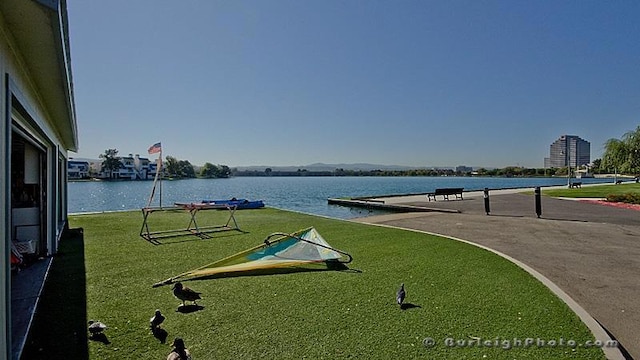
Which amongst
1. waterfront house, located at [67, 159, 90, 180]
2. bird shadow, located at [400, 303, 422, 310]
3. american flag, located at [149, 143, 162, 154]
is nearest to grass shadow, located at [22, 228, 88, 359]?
bird shadow, located at [400, 303, 422, 310]

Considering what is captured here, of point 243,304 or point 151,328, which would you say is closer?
point 151,328

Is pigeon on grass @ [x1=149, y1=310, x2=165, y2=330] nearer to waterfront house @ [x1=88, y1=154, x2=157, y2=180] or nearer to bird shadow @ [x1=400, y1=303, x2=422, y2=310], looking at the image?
bird shadow @ [x1=400, y1=303, x2=422, y2=310]

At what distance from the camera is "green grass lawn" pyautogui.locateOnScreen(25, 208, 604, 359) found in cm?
372

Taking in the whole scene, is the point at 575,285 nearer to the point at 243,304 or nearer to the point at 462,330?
the point at 462,330

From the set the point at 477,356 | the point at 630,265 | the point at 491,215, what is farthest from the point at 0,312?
the point at 491,215

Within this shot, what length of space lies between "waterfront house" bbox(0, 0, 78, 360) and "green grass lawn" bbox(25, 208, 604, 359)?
15.2 inches

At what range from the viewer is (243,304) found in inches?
199

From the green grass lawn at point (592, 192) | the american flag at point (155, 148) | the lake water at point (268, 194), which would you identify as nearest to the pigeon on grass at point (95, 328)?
the american flag at point (155, 148)

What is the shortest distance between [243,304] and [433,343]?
8.08 ft

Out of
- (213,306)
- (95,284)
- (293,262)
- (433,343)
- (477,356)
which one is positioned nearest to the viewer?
(477,356)

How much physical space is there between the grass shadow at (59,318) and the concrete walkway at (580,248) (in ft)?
18.1

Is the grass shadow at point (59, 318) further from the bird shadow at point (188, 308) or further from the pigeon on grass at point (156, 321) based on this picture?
the bird shadow at point (188, 308)

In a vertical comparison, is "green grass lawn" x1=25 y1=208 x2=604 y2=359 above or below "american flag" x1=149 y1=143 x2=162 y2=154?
below

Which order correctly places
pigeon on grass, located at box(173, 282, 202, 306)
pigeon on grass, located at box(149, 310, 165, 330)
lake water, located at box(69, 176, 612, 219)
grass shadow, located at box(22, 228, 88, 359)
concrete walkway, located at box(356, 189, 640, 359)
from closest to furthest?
1. grass shadow, located at box(22, 228, 88, 359)
2. pigeon on grass, located at box(149, 310, 165, 330)
3. pigeon on grass, located at box(173, 282, 202, 306)
4. concrete walkway, located at box(356, 189, 640, 359)
5. lake water, located at box(69, 176, 612, 219)
